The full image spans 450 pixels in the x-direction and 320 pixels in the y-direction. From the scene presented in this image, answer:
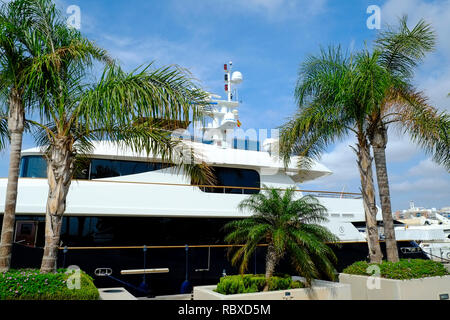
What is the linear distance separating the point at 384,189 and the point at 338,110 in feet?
8.01

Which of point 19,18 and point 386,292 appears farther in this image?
point 386,292

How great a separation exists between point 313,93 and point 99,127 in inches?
241

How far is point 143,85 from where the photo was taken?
6.72 meters

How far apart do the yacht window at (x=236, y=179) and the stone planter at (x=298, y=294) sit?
4976 mm

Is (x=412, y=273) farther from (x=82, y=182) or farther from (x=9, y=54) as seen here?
(x=9, y=54)

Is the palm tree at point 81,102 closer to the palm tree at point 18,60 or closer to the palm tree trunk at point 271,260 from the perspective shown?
the palm tree at point 18,60

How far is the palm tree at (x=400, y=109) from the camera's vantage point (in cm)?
967

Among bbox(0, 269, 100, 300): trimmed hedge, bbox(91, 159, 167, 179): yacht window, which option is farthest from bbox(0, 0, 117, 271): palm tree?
bbox(91, 159, 167, 179): yacht window

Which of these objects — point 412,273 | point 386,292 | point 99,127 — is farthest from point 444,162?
point 99,127

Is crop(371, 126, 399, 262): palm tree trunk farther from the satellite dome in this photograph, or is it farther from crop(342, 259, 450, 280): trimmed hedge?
the satellite dome

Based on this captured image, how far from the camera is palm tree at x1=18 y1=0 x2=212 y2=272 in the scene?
6496 mm

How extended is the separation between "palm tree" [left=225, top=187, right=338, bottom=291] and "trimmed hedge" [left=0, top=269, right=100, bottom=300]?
3.43 m

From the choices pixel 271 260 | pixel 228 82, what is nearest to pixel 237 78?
pixel 228 82

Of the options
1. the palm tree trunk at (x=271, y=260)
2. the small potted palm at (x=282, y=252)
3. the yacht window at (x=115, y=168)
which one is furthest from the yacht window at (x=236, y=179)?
the palm tree trunk at (x=271, y=260)
